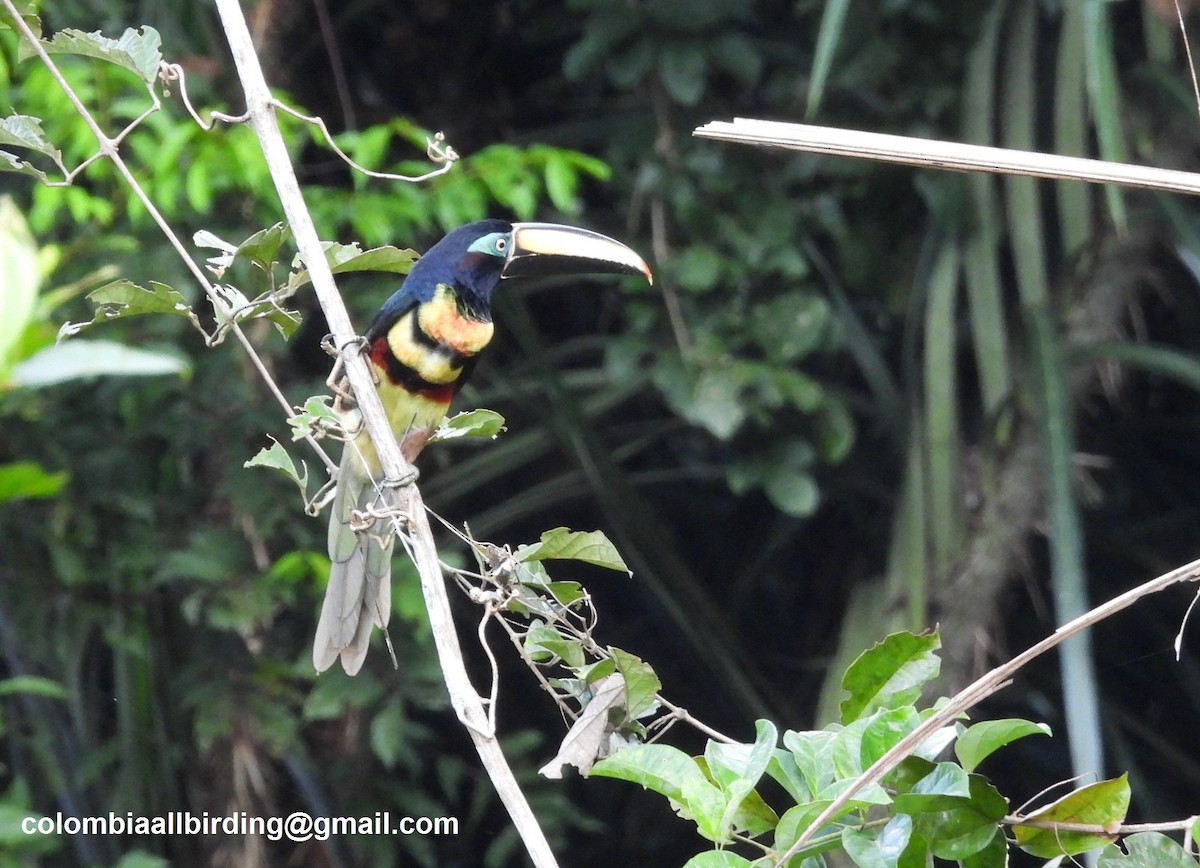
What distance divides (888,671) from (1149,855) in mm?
253

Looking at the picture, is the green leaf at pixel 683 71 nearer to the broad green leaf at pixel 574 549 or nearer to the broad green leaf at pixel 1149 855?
the broad green leaf at pixel 574 549

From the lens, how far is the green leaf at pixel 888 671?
1.18 metres

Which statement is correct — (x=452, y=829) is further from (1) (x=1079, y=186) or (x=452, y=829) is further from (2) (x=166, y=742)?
(1) (x=1079, y=186)

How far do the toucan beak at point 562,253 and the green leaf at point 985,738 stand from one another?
3.54 feet

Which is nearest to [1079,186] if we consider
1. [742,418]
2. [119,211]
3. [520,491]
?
[742,418]

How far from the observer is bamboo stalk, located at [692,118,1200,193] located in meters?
0.94

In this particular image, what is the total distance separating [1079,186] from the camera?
118 inches

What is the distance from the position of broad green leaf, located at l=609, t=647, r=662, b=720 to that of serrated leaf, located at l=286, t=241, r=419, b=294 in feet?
1.66

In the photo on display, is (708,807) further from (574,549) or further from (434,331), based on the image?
(434,331)

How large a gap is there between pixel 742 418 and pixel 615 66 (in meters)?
0.88

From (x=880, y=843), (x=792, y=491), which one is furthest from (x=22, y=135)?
(x=792, y=491)

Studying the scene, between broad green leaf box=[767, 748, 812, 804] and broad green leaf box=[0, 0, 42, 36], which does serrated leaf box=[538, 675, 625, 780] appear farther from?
broad green leaf box=[0, 0, 42, 36]

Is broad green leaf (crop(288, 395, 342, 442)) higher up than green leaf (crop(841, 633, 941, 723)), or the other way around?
broad green leaf (crop(288, 395, 342, 442))

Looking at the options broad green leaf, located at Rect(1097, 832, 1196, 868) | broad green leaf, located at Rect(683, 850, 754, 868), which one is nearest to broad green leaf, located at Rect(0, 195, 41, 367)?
broad green leaf, located at Rect(683, 850, 754, 868)
